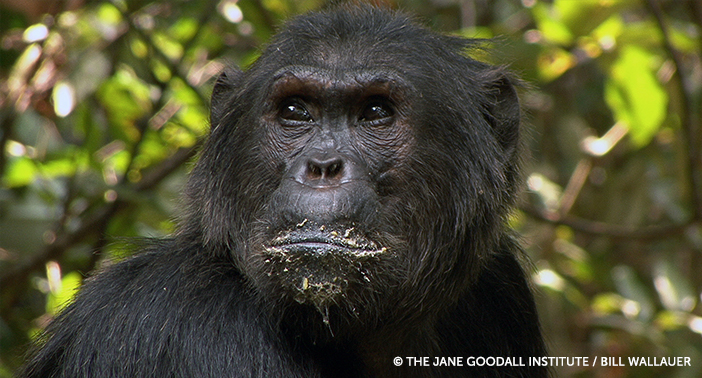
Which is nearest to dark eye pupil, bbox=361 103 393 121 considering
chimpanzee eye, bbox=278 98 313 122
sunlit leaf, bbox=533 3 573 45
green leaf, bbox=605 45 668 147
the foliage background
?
chimpanzee eye, bbox=278 98 313 122

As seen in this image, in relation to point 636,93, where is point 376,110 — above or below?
below

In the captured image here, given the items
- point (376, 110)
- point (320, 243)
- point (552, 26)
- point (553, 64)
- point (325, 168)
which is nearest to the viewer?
point (320, 243)

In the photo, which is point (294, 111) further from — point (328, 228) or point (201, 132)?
point (201, 132)

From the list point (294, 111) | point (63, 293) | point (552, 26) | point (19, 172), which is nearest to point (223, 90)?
point (294, 111)

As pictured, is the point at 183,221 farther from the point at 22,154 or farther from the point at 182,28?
the point at 182,28

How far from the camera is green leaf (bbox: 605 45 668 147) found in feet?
18.4

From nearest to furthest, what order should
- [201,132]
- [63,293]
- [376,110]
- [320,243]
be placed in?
1. [320,243]
2. [376,110]
3. [63,293]
4. [201,132]

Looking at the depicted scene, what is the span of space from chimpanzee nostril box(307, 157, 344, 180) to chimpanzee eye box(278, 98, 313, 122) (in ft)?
1.52

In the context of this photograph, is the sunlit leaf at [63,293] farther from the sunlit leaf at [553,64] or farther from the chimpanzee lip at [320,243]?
the sunlit leaf at [553,64]

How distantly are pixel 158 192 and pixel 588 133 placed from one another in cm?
451

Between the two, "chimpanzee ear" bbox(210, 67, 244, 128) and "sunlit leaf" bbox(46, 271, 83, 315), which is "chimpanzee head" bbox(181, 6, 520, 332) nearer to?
"chimpanzee ear" bbox(210, 67, 244, 128)

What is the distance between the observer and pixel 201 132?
6.14 meters

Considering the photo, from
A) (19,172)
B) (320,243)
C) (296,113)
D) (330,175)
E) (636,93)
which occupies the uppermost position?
(636,93)

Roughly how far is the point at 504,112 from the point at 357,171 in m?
1.14
